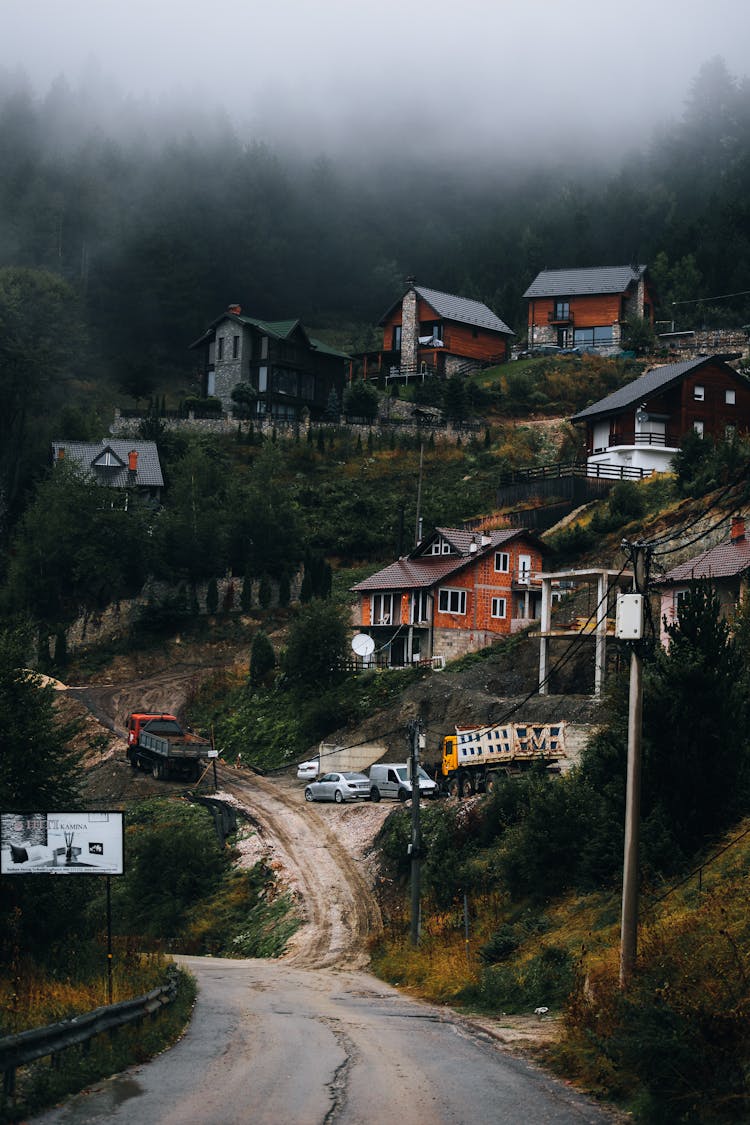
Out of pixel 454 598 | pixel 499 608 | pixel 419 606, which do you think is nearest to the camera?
pixel 454 598

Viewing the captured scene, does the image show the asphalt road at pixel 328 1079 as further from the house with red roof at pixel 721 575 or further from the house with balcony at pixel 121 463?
the house with balcony at pixel 121 463

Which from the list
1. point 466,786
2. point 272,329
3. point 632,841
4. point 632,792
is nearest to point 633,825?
point 632,841

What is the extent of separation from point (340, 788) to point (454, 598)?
15704 mm

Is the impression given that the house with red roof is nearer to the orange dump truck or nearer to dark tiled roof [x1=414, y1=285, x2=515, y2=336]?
the orange dump truck

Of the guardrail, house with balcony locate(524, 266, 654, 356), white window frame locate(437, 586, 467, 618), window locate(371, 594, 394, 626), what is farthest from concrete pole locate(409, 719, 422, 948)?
house with balcony locate(524, 266, 654, 356)

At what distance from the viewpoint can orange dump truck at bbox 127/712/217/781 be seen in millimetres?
56312

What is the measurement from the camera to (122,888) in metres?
46.5

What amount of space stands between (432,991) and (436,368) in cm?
7957

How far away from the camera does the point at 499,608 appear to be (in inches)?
2569

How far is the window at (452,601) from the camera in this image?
63875 millimetres

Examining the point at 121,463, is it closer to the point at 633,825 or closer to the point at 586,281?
the point at 586,281

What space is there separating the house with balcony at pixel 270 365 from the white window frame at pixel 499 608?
3899 centimetres

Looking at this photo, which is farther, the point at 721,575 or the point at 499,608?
the point at 499,608

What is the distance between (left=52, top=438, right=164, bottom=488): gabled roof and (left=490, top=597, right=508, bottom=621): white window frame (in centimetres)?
2835
